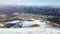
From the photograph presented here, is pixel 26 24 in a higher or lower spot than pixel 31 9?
lower

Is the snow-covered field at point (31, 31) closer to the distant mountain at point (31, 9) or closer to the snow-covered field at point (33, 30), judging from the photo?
the snow-covered field at point (33, 30)

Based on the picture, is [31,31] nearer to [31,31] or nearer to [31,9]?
[31,31]

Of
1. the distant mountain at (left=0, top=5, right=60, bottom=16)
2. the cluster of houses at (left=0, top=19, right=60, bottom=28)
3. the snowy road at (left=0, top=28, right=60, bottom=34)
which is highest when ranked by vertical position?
the distant mountain at (left=0, top=5, right=60, bottom=16)

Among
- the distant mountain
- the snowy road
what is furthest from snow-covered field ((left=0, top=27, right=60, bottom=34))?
the distant mountain

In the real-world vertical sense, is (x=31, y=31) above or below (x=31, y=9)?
below

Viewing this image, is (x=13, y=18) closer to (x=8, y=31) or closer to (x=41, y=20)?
(x=8, y=31)

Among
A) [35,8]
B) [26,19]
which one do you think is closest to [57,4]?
[35,8]

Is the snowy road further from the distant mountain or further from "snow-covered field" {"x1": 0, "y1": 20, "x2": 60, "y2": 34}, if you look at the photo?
the distant mountain

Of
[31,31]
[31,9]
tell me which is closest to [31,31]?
[31,31]
